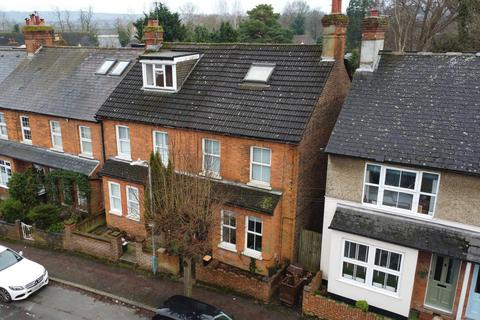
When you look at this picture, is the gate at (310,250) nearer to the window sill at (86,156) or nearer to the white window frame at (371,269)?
the white window frame at (371,269)

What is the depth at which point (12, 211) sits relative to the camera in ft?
68.0

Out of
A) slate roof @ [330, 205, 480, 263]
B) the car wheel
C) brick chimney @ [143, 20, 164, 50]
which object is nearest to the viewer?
slate roof @ [330, 205, 480, 263]

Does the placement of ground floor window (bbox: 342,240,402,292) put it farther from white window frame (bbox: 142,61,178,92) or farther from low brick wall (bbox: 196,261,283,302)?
white window frame (bbox: 142,61,178,92)

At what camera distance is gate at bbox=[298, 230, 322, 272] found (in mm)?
16375

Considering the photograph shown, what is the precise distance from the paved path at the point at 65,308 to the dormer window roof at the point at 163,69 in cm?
976

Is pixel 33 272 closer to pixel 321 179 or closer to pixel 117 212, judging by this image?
pixel 117 212

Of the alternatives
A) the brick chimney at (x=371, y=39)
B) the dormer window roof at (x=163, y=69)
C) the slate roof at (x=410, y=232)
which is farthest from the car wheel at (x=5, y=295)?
the brick chimney at (x=371, y=39)

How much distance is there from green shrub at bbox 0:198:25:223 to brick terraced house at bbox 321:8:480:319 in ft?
50.3

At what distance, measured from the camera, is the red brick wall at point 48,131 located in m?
21.0

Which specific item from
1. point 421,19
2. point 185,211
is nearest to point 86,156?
point 185,211

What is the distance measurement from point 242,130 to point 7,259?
1077 centimetres

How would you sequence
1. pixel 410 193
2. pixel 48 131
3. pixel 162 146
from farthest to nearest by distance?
pixel 48 131 < pixel 162 146 < pixel 410 193

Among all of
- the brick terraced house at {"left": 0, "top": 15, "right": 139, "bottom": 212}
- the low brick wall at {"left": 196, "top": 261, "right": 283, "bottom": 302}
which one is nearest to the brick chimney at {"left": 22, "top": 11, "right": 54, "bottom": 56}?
the brick terraced house at {"left": 0, "top": 15, "right": 139, "bottom": 212}

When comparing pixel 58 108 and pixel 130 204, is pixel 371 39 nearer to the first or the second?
pixel 130 204
